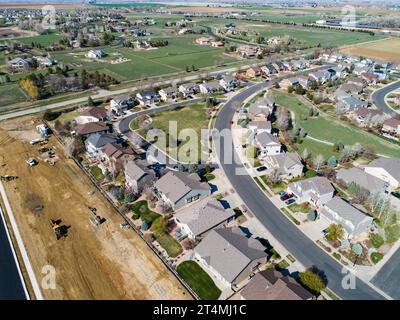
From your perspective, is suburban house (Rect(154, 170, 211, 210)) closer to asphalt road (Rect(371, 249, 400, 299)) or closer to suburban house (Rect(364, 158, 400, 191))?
asphalt road (Rect(371, 249, 400, 299))

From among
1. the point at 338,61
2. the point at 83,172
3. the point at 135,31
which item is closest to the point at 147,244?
the point at 83,172

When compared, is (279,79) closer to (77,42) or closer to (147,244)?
(147,244)

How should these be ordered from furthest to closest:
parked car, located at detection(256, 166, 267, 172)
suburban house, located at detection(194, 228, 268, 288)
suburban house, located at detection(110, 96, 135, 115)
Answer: suburban house, located at detection(110, 96, 135, 115) → parked car, located at detection(256, 166, 267, 172) → suburban house, located at detection(194, 228, 268, 288)

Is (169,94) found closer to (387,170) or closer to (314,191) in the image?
(314,191)

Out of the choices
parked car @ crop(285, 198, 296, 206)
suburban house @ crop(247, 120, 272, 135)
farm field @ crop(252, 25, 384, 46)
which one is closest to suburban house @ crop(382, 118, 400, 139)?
suburban house @ crop(247, 120, 272, 135)

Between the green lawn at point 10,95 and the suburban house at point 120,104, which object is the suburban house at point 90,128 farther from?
the green lawn at point 10,95

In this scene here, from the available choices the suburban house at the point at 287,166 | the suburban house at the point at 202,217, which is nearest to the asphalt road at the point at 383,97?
the suburban house at the point at 287,166
